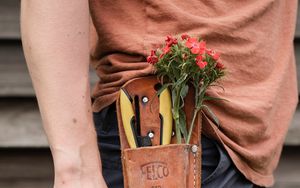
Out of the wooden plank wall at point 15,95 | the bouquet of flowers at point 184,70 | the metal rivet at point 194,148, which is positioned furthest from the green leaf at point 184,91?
the wooden plank wall at point 15,95

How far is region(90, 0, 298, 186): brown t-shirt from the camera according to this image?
1645mm

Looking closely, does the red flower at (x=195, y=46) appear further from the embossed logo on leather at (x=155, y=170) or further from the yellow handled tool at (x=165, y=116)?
the embossed logo on leather at (x=155, y=170)

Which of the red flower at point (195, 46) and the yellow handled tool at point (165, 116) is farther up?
the red flower at point (195, 46)

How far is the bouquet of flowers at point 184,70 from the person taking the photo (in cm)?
149

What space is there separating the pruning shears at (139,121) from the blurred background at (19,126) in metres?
1.24

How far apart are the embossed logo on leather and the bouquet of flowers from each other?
0.06m

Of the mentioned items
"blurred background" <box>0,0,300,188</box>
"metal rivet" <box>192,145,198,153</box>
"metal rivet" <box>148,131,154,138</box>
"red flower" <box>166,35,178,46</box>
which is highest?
"red flower" <box>166,35,178,46</box>

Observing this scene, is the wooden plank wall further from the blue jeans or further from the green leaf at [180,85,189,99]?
the green leaf at [180,85,189,99]

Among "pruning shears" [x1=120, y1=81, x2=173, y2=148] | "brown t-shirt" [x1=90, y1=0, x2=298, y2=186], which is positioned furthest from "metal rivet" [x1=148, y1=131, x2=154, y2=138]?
"brown t-shirt" [x1=90, y1=0, x2=298, y2=186]

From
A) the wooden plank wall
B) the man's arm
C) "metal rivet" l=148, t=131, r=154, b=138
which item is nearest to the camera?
the man's arm

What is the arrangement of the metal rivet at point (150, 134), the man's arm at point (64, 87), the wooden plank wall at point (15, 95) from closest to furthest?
the man's arm at point (64, 87), the metal rivet at point (150, 134), the wooden plank wall at point (15, 95)

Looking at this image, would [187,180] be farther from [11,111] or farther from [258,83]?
[11,111]

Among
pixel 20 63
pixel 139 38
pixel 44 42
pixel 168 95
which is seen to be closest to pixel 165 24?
pixel 139 38

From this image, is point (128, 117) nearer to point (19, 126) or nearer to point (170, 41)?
point (170, 41)
